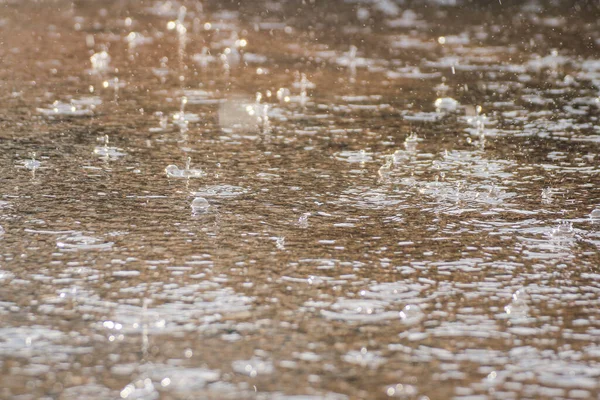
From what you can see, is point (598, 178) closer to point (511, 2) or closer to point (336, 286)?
point (336, 286)

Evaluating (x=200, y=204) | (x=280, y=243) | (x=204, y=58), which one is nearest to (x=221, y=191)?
(x=200, y=204)

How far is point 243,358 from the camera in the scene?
8.08 ft

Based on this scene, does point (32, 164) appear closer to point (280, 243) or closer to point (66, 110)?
point (66, 110)

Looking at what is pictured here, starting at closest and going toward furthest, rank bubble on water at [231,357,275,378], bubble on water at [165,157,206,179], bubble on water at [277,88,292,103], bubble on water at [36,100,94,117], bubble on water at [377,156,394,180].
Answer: bubble on water at [231,357,275,378] < bubble on water at [165,157,206,179] < bubble on water at [377,156,394,180] < bubble on water at [36,100,94,117] < bubble on water at [277,88,292,103]

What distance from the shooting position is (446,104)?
6363mm

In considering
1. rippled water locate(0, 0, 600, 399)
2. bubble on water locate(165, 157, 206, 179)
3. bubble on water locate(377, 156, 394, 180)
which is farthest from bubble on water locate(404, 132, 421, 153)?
bubble on water locate(165, 157, 206, 179)

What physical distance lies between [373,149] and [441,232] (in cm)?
152

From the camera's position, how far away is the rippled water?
8.00 ft

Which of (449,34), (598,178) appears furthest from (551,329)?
(449,34)

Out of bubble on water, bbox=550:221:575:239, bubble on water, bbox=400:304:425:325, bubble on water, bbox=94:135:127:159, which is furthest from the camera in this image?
bubble on water, bbox=94:135:127:159

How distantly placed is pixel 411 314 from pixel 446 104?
12.3 feet

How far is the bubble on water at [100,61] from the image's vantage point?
299 inches

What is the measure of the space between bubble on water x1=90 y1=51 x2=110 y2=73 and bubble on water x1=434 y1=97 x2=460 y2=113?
8.93 feet

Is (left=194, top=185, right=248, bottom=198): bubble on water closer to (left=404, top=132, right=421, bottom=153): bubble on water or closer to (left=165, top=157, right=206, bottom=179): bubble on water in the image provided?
(left=165, top=157, right=206, bottom=179): bubble on water
